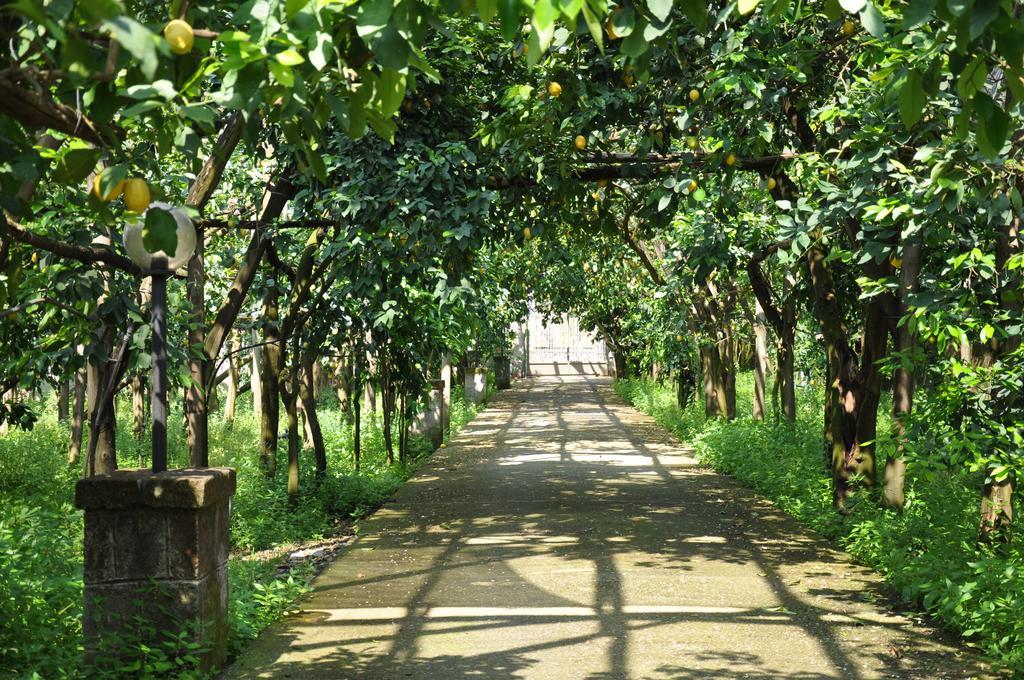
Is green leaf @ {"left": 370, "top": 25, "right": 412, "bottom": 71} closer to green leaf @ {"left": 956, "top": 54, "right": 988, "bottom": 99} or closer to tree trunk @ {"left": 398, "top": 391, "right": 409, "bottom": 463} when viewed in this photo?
green leaf @ {"left": 956, "top": 54, "right": 988, "bottom": 99}

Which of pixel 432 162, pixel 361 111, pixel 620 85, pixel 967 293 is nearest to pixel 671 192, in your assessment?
pixel 620 85

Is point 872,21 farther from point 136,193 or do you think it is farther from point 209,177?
point 209,177

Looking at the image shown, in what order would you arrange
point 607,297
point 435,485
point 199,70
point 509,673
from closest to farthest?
point 199,70
point 509,673
point 435,485
point 607,297

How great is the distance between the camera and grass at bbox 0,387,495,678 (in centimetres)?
529

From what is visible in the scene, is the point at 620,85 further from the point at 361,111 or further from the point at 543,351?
the point at 543,351

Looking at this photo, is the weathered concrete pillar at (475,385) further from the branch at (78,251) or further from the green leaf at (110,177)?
the green leaf at (110,177)

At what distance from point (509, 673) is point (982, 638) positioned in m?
2.49

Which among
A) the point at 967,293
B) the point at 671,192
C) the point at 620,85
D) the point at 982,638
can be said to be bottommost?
the point at 982,638

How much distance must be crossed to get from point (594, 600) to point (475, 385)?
77.3 feet

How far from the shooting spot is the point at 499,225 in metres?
9.24

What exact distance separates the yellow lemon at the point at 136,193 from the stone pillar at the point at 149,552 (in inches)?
90.9

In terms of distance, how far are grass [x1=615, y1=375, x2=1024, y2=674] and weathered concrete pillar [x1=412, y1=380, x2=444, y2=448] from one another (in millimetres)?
5072

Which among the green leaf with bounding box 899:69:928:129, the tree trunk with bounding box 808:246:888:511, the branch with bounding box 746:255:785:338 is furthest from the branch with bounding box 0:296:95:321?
the branch with bounding box 746:255:785:338

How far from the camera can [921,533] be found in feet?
24.8
